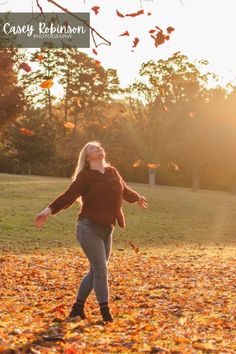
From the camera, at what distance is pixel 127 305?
9.31 metres

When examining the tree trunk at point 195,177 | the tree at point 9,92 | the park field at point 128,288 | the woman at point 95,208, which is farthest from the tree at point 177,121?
the woman at point 95,208

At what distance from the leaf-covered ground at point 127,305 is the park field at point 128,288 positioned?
0.04 ft

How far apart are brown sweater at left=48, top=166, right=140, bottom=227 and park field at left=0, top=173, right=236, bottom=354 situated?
1293 mm

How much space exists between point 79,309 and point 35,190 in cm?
2795

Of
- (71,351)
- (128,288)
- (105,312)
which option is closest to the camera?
(71,351)

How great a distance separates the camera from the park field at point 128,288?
6.31m

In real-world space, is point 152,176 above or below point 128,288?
above

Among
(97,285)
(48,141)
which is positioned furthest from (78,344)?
(48,141)

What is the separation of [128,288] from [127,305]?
1720 mm

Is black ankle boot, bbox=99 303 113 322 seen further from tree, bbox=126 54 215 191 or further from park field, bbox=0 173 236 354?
tree, bbox=126 54 215 191

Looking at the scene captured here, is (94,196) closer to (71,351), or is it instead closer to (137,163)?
(71,351)

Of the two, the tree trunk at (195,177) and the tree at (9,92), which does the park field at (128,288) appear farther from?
the tree trunk at (195,177)

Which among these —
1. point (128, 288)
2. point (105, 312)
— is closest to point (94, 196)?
point (105, 312)

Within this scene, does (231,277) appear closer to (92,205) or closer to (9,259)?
(9,259)
